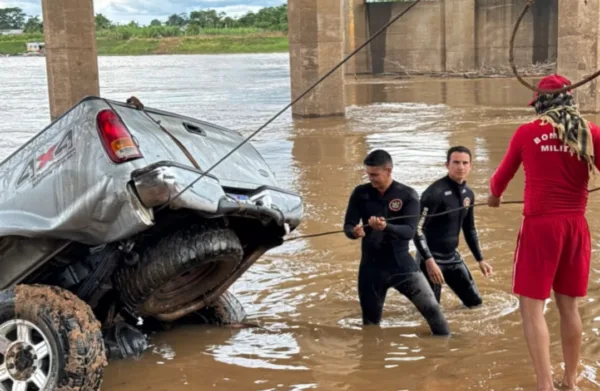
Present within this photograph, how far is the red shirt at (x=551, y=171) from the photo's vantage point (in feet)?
13.9

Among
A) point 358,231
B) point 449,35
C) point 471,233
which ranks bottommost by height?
point 471,233

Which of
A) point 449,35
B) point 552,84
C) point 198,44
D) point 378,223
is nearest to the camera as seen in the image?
point 552,84

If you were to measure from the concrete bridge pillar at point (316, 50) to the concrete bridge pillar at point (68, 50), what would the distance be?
605 centimetres

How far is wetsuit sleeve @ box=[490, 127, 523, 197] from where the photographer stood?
4.36m

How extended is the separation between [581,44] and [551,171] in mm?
18780

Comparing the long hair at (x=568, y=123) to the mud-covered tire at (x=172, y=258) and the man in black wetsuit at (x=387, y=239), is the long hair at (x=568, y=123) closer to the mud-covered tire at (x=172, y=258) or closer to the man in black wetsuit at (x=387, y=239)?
the man in black wetsuit at (x=387, y=239)

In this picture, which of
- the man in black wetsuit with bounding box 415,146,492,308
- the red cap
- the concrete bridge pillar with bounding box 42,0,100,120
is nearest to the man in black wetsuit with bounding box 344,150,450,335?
the man in black wetsuit with bounding box 415,146,492,308

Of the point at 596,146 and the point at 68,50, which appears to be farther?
the point at 68,50

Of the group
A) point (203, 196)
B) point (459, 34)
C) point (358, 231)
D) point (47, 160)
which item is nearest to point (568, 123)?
point (358, 231)

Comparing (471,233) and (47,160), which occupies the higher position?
(47,160)

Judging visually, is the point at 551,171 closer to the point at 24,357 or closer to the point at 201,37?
the point at 24,357

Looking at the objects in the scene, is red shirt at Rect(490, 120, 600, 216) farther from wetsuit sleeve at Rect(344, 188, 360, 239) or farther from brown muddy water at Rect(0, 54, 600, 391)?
wetsuit sleeve at Rect(344, 188, 360, 239)

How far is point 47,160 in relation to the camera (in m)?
4.50

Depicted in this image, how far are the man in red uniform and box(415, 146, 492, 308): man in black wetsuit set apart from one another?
160 centimetres
